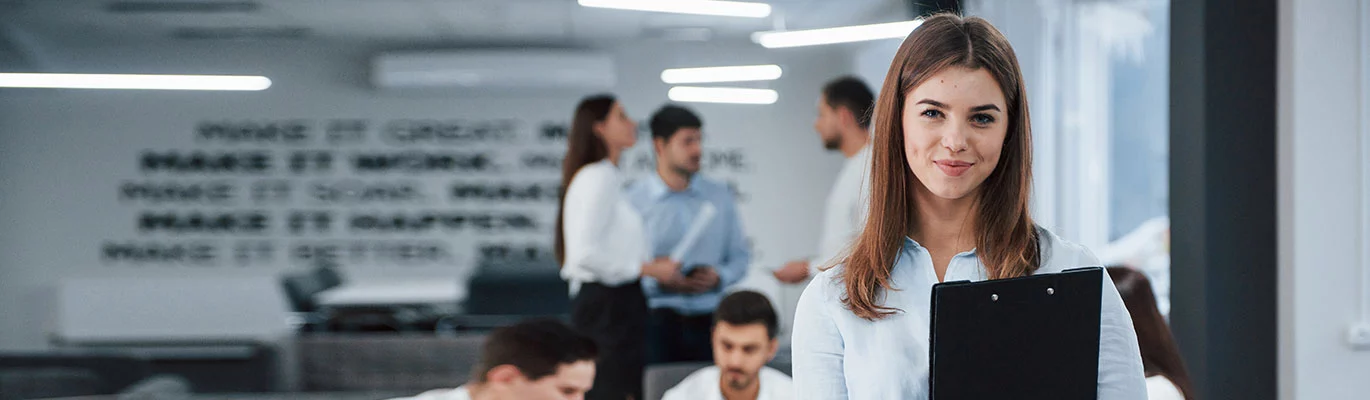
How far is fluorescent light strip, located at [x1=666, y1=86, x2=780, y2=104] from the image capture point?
8000mm

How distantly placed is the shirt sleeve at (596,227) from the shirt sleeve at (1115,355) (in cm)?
233

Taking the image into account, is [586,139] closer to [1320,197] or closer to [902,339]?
[1320,197]

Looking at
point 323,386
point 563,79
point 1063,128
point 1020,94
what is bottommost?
point 323,386

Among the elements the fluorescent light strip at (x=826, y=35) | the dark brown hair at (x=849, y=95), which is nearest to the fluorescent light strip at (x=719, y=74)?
the fluorescent light strip at (x=826, y=35)

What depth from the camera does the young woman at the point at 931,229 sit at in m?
0.97

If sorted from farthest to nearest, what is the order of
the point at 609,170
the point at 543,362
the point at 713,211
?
the point at 713,211 < the point at 609,170 < the point at 543,362

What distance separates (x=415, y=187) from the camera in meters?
7.96

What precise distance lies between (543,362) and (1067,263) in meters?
1.84

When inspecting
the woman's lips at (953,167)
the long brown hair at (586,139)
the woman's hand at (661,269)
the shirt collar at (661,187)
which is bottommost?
the woman's hand at (661,269)

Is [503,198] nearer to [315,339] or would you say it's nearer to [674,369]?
[315,339]

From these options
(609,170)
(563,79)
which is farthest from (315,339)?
(563,79)

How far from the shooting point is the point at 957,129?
3.14 feet

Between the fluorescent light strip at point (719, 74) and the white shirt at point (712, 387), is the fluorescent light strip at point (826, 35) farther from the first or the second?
the white shirt at point (712, 387)

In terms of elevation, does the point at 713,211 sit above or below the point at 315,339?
above
